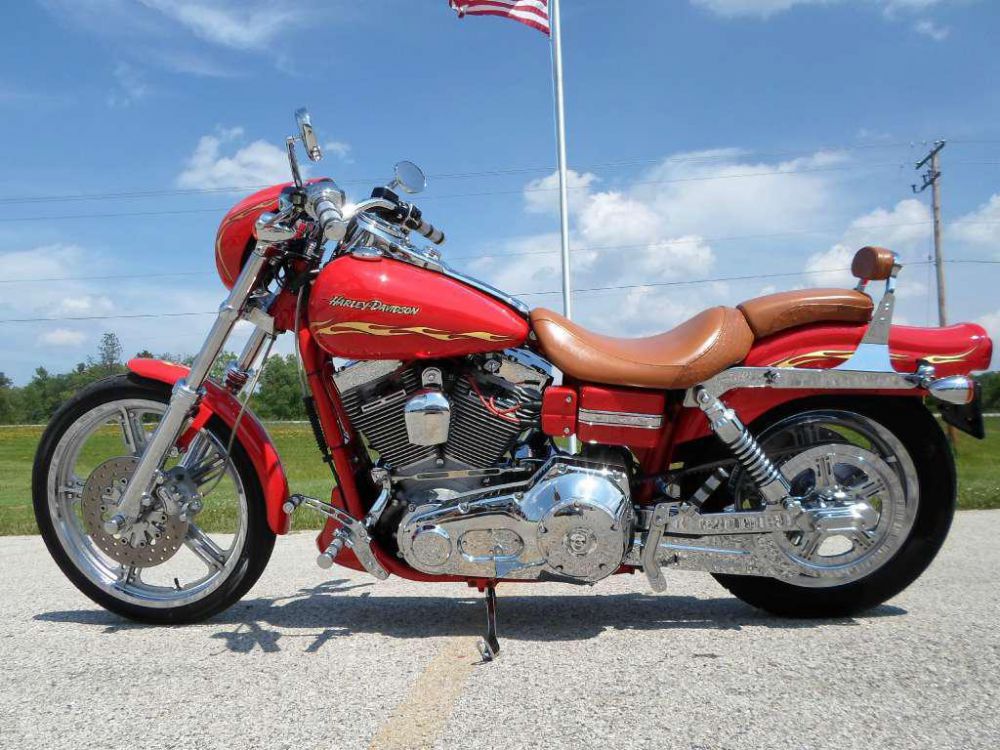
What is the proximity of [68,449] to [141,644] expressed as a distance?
975 mm

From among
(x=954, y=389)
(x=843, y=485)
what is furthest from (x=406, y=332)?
(x=954, y=389)

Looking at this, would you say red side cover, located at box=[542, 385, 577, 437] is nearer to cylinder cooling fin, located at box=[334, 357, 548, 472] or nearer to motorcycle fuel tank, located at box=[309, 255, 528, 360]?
cylinder cooling fin, located at box=[334, 357, 548, 472]

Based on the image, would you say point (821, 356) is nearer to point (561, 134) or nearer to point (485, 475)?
point (485, 475)

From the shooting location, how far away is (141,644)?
312 cm

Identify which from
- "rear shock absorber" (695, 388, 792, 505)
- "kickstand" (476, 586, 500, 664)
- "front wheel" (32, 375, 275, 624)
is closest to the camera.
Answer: "kickstand" (476, 586, 500, 664)

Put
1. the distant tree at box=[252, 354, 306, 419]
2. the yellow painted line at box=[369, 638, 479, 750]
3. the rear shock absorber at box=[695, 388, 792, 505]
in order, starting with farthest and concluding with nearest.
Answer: the distant tree at box=[252, 354, 306, 419]
the rear shock absorber at box=[695, 388, 792, 505]
the yellow painted line at box=[369, 638, 479, 750]

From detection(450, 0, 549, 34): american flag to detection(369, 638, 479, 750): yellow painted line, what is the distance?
28.2ft

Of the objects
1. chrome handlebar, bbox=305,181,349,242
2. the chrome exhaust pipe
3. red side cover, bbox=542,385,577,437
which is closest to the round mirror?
chrome handlebar, bbox=305,181,349,242

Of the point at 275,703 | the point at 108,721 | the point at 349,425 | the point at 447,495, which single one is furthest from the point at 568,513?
the point at 108,721

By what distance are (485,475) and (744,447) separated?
102 cm

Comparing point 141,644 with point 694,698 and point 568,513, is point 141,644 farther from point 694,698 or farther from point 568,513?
point 694,698

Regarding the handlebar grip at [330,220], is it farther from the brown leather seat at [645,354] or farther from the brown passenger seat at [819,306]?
the brown passenger seat at [819,306]

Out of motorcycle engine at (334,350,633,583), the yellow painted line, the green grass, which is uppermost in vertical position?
motorcycle engine at (334,350,633,583)

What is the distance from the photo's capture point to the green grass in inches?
242
